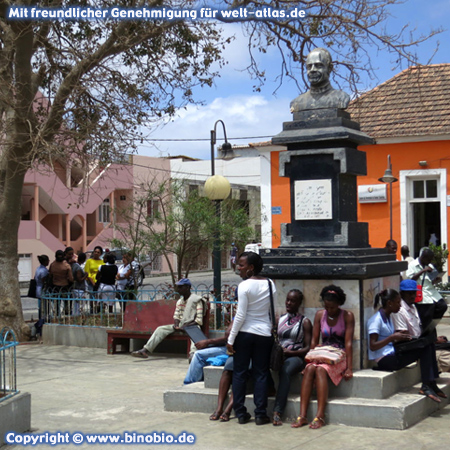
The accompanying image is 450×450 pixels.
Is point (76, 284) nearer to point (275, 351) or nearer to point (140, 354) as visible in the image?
point (140, 354)

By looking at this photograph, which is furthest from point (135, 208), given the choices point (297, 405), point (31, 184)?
point (31, 184)

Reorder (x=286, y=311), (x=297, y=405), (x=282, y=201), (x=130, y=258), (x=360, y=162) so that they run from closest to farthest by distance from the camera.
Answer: (x=297, y=405) < (x=286, y=311) < (x=360, y=162) < (x=130, y=258) < (x=282, y=201)

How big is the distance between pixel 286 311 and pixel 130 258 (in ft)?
23.0

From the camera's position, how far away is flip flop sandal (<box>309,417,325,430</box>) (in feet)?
22.4

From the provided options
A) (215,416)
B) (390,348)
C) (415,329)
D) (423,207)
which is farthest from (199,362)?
(423,207)

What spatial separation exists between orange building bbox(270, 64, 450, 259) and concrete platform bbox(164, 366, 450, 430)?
12294 mm

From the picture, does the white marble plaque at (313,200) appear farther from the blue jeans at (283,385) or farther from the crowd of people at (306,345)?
the blue jeans at (283,385)

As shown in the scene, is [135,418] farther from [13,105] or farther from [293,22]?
[293,22]

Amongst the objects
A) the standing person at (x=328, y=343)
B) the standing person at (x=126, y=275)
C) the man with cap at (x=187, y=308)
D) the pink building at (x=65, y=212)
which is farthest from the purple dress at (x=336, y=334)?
the pink building at (x=65, y=212)

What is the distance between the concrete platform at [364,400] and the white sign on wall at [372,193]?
12453mm

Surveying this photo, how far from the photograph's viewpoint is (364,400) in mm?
7066

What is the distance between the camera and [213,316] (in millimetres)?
12539

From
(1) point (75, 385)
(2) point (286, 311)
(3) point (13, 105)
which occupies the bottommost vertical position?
(1) point (75, 385)

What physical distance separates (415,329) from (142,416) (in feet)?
9.62
